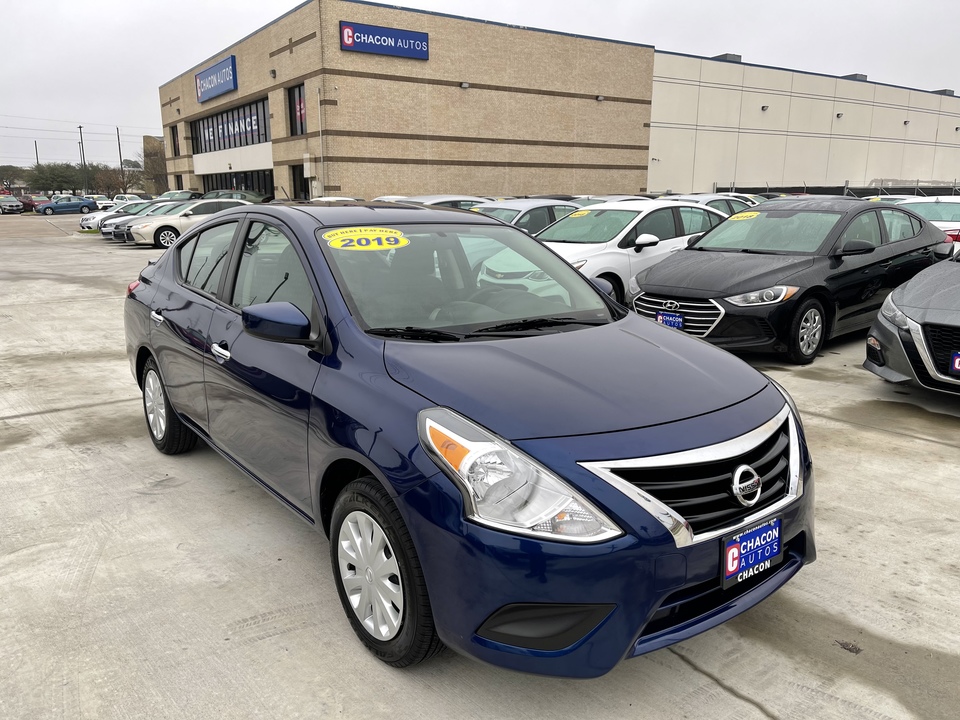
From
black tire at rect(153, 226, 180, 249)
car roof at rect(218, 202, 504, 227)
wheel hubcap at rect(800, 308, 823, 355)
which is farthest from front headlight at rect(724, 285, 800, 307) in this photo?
black tire at rect(153, 226, 180, 249)

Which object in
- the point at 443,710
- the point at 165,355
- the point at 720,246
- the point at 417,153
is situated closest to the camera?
the point at 443,710

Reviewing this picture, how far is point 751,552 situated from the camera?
7.97 feet

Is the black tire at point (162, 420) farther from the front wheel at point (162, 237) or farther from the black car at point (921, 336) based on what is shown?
the front wheel at point (162, 237)

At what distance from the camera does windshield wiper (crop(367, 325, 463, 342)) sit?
2.93 meters

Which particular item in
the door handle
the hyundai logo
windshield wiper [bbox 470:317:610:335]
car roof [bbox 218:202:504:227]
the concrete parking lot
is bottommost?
the concrete parking lot

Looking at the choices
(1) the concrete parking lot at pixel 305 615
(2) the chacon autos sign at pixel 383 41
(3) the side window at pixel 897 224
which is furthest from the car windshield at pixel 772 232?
(2) the chacon autos sign at pixel 383 41

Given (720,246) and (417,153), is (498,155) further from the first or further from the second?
(720,246)

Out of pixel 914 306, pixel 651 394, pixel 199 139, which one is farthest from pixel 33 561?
pixel 199 139

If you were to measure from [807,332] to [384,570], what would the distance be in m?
5.87

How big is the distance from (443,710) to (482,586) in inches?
22.4

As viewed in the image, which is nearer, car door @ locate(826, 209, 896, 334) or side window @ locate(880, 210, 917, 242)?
car door @ locate(826, 209, 896, 334)

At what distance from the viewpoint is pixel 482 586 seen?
219cm

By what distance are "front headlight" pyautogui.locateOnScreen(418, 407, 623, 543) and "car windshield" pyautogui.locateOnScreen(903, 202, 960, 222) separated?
1196cm

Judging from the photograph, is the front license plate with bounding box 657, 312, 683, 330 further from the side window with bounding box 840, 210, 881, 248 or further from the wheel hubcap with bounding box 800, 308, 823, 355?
the side window with bounding box 840, 210, 881, 248
